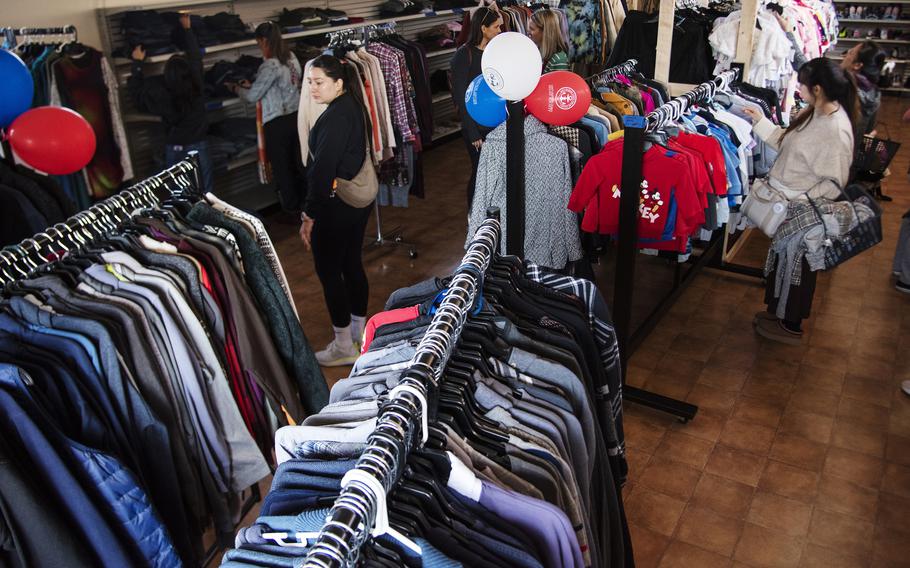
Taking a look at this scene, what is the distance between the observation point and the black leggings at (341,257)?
3.88 m

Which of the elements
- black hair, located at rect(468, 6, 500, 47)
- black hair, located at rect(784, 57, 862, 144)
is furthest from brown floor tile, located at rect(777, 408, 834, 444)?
black hair, located at rect(468, 6, 500, 47)

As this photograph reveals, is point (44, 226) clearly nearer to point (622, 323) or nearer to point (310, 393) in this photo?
point (310, 393)

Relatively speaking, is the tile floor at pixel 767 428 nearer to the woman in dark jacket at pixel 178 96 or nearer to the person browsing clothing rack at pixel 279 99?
the person browsing clothing rack at pixel 279 99

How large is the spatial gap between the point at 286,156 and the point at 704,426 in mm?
3794

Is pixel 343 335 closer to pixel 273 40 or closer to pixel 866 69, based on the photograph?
pixel 273 40

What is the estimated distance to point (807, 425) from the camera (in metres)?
3.62

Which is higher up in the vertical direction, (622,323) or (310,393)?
(310,393)

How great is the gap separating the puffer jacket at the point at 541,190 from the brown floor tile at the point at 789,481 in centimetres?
134

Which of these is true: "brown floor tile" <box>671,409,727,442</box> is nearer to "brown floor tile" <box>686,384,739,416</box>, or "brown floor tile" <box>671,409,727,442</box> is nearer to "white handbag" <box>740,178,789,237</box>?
"brown floor tile" <box>686,384,739,416</box>

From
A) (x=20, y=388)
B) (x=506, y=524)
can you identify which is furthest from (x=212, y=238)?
(x=506, y=524)

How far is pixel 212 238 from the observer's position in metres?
2.29

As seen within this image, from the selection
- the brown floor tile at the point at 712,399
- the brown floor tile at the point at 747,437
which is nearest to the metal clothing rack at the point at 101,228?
Answer: the brown floor tile at the point at 747,437

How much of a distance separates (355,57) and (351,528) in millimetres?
4616

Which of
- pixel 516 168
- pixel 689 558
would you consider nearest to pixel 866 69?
pixel 516 168
